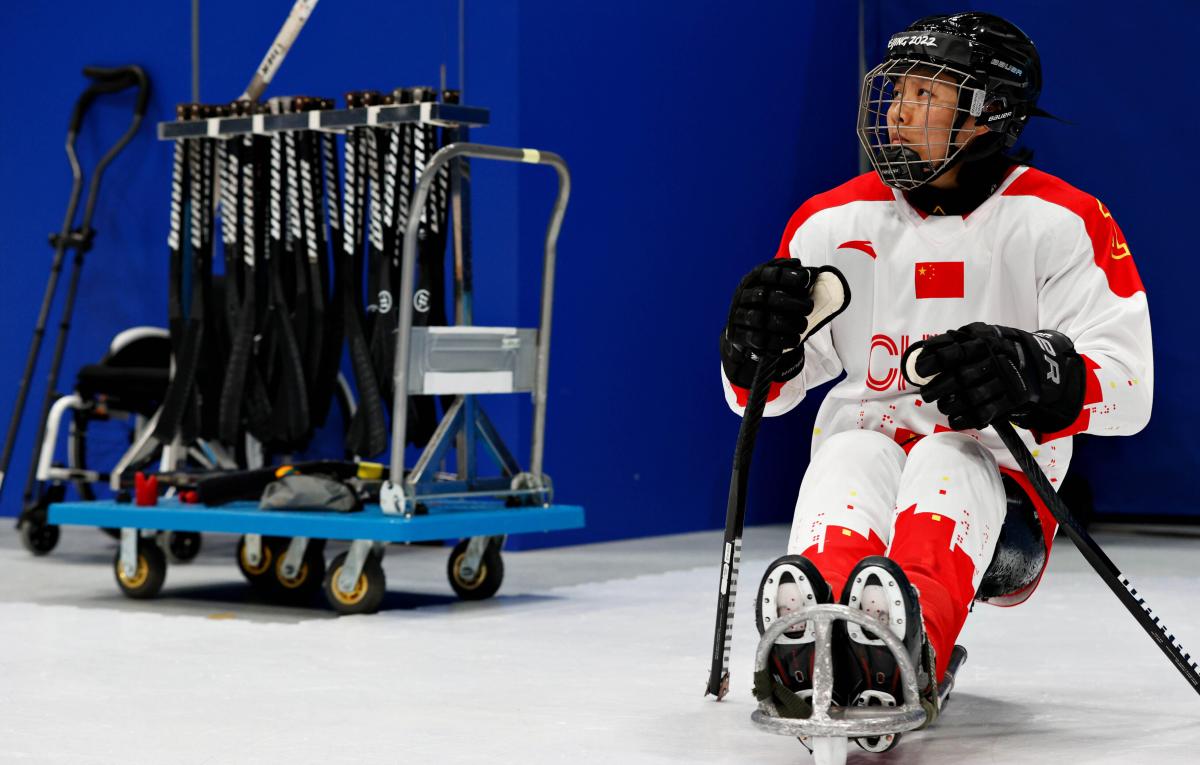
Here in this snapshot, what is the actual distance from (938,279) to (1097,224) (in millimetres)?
275

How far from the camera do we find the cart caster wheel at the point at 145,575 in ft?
16.5

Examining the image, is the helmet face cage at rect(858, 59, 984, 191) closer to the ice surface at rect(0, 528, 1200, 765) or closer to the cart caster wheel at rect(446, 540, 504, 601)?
the ice surface at rect(0, 528, 1200, 765)

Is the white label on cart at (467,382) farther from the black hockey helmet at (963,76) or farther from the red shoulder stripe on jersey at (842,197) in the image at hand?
the black hockey helmet at (963,76)

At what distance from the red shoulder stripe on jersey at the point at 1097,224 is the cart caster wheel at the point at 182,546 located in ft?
12.9

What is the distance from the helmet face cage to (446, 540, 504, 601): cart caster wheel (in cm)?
251

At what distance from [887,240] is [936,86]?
0.29 metres

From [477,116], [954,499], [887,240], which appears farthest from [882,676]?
[477,116]

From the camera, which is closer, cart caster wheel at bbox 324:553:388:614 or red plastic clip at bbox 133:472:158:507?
cart caster wheel at bbox 324:553:388:614

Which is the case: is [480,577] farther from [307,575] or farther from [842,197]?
[842,197]

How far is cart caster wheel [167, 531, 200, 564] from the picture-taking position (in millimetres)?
6047

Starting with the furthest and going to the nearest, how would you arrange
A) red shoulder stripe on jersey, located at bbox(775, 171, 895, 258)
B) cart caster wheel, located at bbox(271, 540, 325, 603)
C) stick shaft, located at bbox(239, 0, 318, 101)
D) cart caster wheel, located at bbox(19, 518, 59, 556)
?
cart caster wheel, located at bbox(19, 518, 59, 556) → stick shaft, located at bbox(239, 0, 318, 101) → cart caster wheel, located at bbox(271, 540, 325, 603) → red shoulder stripe on jersey, located at bbox(775, 171, 895, 258)

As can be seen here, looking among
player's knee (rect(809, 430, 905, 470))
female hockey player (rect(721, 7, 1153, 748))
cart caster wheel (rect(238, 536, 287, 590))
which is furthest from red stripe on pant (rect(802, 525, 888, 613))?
cart caster wheel (rect(238, 536, 287, 590))

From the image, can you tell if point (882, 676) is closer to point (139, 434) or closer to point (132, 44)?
point (139, 434)

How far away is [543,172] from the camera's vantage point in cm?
627
